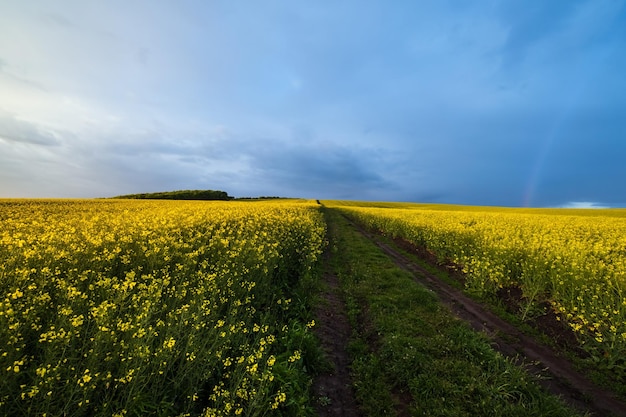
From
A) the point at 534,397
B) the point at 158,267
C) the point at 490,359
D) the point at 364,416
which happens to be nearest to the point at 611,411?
the point at 534,397

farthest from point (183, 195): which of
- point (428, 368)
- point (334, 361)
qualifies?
point (428, 368)

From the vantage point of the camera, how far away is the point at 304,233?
1469cm

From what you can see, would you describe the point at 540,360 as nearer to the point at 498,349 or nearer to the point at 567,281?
the point at 498,349

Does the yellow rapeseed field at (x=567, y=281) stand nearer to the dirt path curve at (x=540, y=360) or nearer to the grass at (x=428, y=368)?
the dirt path curve at (x=540, y=360)

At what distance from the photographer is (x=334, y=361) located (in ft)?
19.9

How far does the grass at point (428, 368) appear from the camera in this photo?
4824 mm

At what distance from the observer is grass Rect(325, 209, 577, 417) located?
4.82m

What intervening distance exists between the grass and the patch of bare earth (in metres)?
0.19

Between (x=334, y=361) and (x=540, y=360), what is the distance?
15.4 feet

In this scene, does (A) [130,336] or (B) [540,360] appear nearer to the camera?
(A) [130,336]

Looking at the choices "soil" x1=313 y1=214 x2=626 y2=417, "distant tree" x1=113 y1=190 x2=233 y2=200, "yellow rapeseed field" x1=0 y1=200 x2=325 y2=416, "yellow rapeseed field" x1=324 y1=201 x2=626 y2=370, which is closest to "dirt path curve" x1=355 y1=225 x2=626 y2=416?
"soil" x1=313 y1=214 x2=626 y2=417

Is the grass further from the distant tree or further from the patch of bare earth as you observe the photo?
the distant tree

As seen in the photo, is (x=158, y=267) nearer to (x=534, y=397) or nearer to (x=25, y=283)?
(x=25, y=283)

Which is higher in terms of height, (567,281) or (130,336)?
(130,336)
